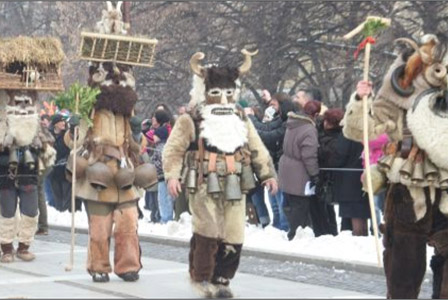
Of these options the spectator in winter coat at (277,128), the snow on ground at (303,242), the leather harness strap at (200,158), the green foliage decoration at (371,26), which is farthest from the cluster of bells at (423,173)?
the spectator in winter coat at (277,128)

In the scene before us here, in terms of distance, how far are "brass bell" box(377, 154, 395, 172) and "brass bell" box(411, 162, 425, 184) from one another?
0.21 meters

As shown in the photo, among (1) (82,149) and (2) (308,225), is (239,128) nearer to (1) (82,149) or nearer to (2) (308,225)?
(1) (82,149)

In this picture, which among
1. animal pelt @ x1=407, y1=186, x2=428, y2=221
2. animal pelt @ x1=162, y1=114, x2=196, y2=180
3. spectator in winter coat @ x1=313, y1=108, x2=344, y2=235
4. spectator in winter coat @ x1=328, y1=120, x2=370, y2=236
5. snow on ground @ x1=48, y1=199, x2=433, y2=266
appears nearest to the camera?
animal pelt @ x1=407, y1=186, x2=428, y2=221

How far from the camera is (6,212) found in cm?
1355

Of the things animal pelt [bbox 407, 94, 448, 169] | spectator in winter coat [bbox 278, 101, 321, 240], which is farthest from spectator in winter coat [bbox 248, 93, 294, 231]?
animal pelt [bbox 407, 94, 448, 169]

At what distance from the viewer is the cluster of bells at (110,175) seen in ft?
36.6

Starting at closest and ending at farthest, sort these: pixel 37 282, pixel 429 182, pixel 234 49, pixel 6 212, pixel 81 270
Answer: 1. pixel 429 182
2. pixel 37 282
3. pixel 81 270
4. pixel 6 212
5. pixel 234 49

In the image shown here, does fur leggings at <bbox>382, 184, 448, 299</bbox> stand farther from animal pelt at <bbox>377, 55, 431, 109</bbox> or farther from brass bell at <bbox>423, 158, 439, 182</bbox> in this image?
animal pelt at <bbox>377, 55, 431, 109</bbox>

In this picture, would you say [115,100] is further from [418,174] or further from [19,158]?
[418,174]

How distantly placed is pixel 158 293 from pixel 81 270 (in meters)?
2.06

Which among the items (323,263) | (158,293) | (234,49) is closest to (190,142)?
(158,293)

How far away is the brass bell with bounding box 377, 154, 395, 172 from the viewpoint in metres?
9.13

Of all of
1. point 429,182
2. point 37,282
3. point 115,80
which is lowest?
point 37,282

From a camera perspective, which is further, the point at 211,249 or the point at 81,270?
the point at 81,270
